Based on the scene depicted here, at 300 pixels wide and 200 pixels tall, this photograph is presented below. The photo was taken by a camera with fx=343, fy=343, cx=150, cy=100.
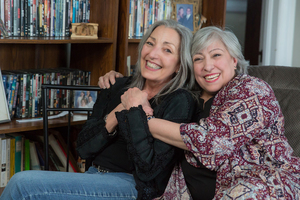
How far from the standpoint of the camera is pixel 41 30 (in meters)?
1.97

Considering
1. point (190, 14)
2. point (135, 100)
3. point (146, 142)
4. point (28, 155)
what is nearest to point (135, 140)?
point (146, 142)

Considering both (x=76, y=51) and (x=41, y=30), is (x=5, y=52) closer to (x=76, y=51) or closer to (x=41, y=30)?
(x=41, y=30)

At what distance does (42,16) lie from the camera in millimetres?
1962

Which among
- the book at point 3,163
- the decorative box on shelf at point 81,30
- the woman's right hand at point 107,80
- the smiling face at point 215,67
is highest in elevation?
the decorative box on shelf at point 81,30

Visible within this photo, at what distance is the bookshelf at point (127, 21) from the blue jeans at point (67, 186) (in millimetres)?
880

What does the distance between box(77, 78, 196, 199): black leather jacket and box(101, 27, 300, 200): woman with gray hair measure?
0.14ft

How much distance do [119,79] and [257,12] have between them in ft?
9.66

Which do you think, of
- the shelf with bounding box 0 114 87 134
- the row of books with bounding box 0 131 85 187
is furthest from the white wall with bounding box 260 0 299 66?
the row of books with bounding box 0 131 85 187

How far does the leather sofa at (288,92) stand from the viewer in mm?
1504

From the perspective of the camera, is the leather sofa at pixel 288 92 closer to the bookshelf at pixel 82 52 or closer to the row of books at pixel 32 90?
the bookshelf at pixel 82 52

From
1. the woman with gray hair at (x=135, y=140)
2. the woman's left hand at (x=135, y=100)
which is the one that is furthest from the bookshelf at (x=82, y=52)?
the woman's left hand at (x=135, y=100)

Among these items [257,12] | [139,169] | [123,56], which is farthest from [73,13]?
[257,12]

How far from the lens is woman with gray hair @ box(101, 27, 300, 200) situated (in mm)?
1202

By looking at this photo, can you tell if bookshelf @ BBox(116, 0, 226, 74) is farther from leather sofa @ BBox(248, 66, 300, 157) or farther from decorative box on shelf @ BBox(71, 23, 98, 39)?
leather sofa @ BBox(248, 66, 300, 157)
